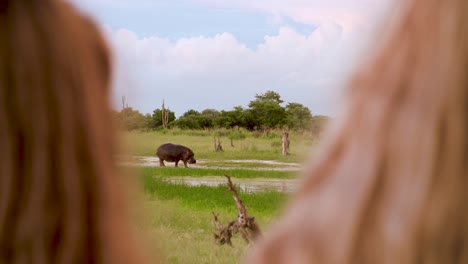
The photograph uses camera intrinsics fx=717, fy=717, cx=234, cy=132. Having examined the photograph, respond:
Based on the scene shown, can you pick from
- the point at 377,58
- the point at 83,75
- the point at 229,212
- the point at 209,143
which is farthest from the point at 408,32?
the point at 209,143

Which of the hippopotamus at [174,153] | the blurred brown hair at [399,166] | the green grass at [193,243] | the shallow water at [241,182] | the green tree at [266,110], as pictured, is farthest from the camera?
the hippopotamus at [174,153]

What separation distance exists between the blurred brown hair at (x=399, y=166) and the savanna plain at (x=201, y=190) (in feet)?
0.51

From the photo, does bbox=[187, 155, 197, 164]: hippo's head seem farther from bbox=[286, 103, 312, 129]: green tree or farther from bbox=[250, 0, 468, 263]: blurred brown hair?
bbox=[250, 0, 468, 263]: blurred brown hair

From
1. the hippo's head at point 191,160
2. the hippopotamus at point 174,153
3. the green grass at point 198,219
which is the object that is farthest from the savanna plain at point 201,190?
the hippopotamus at point 174,153

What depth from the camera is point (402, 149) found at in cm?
31

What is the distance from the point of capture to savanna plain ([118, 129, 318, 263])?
19.0 inches

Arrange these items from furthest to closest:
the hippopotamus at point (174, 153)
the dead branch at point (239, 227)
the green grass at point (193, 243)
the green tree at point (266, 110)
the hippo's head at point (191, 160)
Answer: the hippo's head at point (191, 160) → the hippopotamus at point (174, 153) → the green tree at point (266, 110) → the green grass at point (193, 243) → the dead branch at point (239, 227)

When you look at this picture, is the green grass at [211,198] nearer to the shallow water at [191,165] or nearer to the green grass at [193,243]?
the shallow water at [191,165]

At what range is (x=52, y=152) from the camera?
1.31 ft

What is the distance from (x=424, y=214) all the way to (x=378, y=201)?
21mm

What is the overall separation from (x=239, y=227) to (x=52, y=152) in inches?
146

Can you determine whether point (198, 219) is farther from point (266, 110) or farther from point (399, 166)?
point (399, 166)

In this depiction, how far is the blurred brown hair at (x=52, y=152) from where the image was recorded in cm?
40

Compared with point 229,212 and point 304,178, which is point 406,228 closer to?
point 304,178
